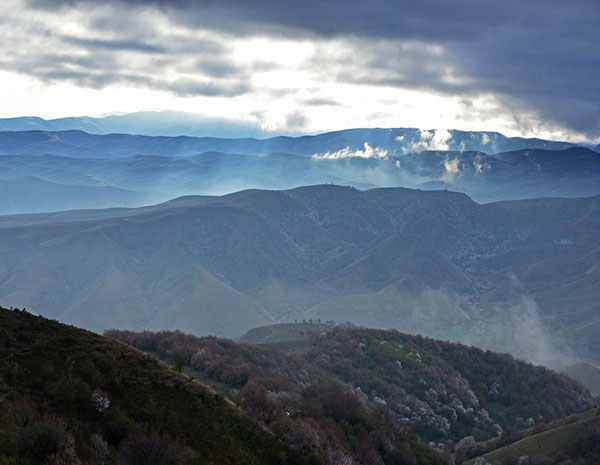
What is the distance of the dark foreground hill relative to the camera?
91.4ft

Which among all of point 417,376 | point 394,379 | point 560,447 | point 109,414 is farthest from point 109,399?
point 417,376

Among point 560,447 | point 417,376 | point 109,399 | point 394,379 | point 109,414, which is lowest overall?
point 394,379

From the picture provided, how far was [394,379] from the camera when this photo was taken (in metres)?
116

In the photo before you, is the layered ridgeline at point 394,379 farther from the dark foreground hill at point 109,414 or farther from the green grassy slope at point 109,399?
the green grassy slope at point 109,399

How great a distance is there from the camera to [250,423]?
3962cm

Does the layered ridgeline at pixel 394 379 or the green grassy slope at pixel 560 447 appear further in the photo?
the green grassy slope at pixel 560 447

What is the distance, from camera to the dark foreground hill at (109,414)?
27859 millimetres

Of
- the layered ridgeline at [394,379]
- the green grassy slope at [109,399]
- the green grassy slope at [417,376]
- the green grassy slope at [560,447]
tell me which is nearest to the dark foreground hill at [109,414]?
the green grassy slope at [109,399]

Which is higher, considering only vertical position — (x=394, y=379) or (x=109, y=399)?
(x=109, y=399)

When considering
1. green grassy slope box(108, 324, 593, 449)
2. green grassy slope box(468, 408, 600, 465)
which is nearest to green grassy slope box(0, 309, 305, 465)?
green grassy slope box(108, 324, 593, 449)

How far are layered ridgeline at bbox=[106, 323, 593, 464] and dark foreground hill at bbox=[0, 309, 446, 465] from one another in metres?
19.6

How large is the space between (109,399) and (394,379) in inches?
3505

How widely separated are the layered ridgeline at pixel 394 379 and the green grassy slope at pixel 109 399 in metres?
20.4

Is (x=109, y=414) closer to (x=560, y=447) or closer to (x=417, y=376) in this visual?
(x=560, y=447)
